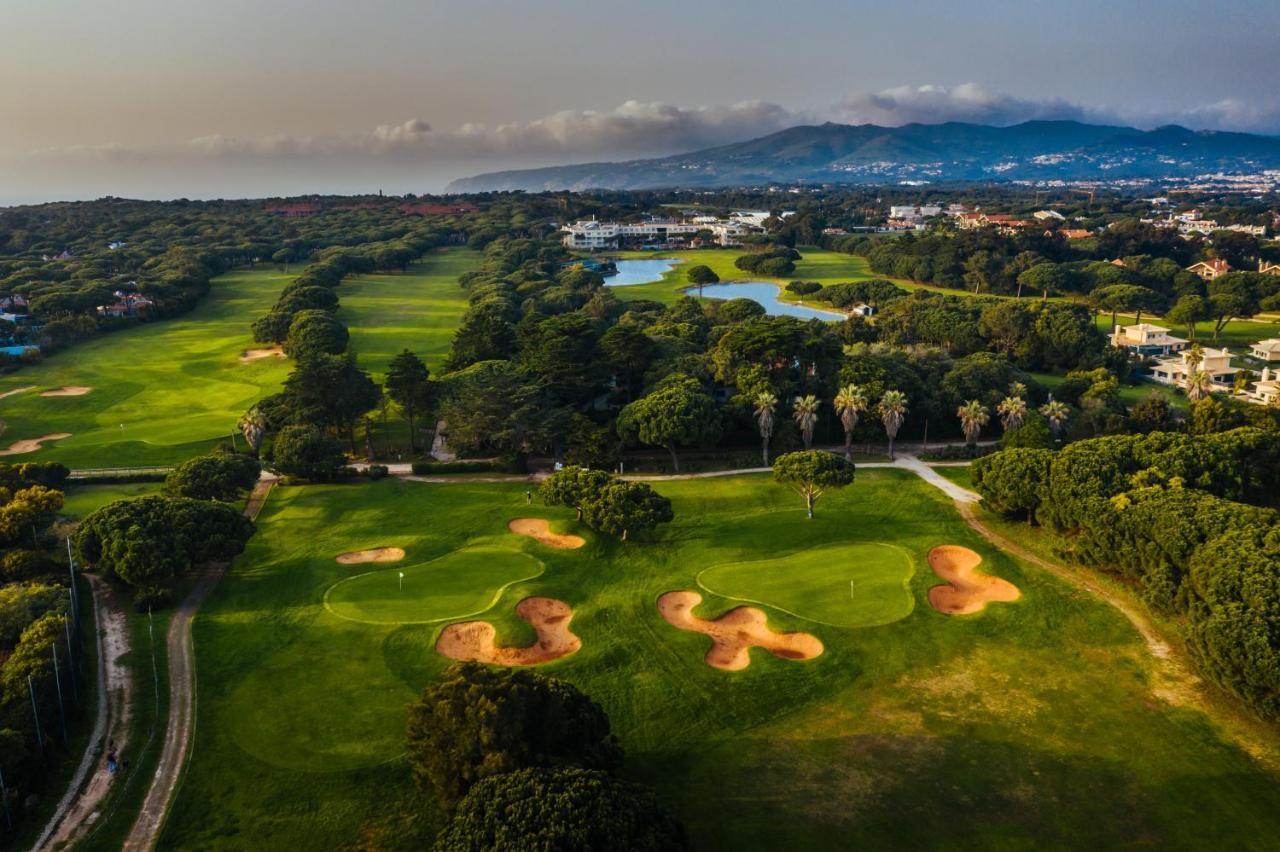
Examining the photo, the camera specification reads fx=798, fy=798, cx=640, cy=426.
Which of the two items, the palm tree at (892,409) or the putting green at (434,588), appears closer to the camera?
the putting green at (434,588)

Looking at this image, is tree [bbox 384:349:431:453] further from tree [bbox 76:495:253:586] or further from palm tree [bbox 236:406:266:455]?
tree [bbox 76:495:253:586]

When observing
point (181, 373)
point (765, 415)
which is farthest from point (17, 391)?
point (765, 415)

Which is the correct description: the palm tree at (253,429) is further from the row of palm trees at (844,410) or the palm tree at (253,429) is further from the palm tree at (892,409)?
the palm tree at (892,409)

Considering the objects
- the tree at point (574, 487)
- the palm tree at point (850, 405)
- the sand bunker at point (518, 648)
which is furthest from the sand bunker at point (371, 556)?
the palm tree at point (850, 405)

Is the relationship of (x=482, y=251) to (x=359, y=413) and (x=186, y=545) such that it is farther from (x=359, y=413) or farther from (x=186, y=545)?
(x=186, y=545)

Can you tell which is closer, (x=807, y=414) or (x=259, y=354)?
(x=807, y=414)

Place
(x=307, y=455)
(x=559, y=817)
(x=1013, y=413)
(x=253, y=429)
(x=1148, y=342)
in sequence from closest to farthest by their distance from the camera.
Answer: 1. (x=559, y=817)
2. (x=307, y=455)
3. (x=253, y=429)
4. (x=1013, y=413)
5. (x=1148, y=342)

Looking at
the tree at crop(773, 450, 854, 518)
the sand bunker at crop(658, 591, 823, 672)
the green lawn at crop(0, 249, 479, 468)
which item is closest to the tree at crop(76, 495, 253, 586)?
the green lawn at crop(0, 249, 479, 468)

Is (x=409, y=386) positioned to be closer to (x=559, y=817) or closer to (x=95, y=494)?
(x=95, y=494)
